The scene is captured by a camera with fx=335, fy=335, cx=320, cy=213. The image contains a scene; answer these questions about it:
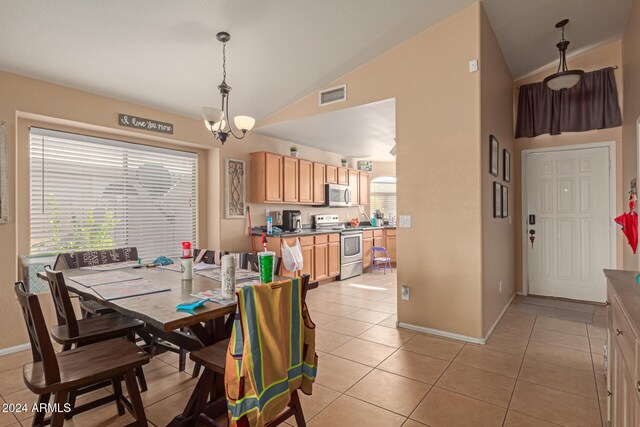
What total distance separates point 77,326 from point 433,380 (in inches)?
92.5

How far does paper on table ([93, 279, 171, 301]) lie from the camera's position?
1.88 m

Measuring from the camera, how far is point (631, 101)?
3.30m

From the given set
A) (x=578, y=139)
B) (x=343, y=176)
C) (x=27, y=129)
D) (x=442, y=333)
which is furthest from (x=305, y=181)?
(x=578, y=139)

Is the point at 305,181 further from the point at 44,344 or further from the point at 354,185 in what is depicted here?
the point at 44,344

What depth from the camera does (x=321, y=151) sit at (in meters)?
6.58

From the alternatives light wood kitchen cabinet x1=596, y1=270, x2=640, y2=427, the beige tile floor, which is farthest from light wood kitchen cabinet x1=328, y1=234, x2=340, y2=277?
light wood kitchen cabinet x1=596, y1=270, x2=640, y2=427

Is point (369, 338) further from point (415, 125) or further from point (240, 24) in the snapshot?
point (240, 24)

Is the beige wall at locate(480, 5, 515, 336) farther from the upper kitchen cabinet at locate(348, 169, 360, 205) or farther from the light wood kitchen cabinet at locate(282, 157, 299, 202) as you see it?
the upper kitchen cabinet at locate(348, 169, 360, 205)

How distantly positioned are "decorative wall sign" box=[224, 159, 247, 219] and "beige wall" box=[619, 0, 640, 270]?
4.46m

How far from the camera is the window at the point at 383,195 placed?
8.05 m

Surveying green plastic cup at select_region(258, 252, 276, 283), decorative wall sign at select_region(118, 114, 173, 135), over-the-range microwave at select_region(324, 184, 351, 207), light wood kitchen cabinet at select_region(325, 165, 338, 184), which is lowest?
green plastic cup at select_region(258, 252, 276, 283)

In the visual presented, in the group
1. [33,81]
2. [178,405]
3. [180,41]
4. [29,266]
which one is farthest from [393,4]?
[29,266]

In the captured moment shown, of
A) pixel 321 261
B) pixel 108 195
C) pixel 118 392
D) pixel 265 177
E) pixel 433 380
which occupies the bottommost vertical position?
pixel 433 380

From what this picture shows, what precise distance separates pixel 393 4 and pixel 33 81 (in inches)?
131
